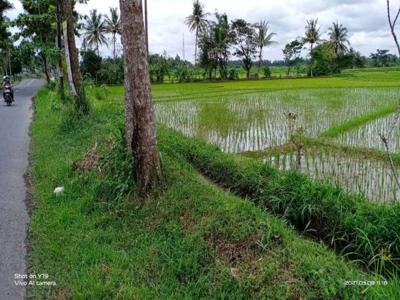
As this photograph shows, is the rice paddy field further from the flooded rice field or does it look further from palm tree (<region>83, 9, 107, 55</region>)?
palm tree (<region>83, 9, 107, 55</region>)

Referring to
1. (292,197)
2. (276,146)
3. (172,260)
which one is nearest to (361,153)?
(276,146)

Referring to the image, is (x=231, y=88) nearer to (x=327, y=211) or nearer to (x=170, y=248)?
(x=327, y=211)

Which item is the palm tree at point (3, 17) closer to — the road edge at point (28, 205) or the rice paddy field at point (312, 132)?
the rice paddy field at point (312, 132)

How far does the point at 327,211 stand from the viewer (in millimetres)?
3998

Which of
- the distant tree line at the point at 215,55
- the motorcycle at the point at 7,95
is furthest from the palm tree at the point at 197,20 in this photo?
the motorcycle at the point at 7,95

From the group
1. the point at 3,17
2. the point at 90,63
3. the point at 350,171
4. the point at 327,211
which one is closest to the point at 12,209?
the point at 327,211

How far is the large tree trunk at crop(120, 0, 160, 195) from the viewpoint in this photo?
419cm

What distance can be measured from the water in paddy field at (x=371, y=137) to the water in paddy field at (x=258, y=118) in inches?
30.1

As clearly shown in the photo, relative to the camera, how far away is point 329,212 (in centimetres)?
396

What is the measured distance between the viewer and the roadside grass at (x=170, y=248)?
2.86 metres

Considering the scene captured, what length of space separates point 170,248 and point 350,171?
372 centimetres

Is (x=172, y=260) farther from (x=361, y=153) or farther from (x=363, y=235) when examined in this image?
(x=361, y=153)

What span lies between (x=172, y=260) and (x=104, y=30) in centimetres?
4227

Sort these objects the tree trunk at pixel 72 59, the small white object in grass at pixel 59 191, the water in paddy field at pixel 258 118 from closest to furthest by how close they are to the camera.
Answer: the small white object in grass at pixel 59 191, the water in paddy field at pixel 258 118, the tree trunk at pixel 72 59
